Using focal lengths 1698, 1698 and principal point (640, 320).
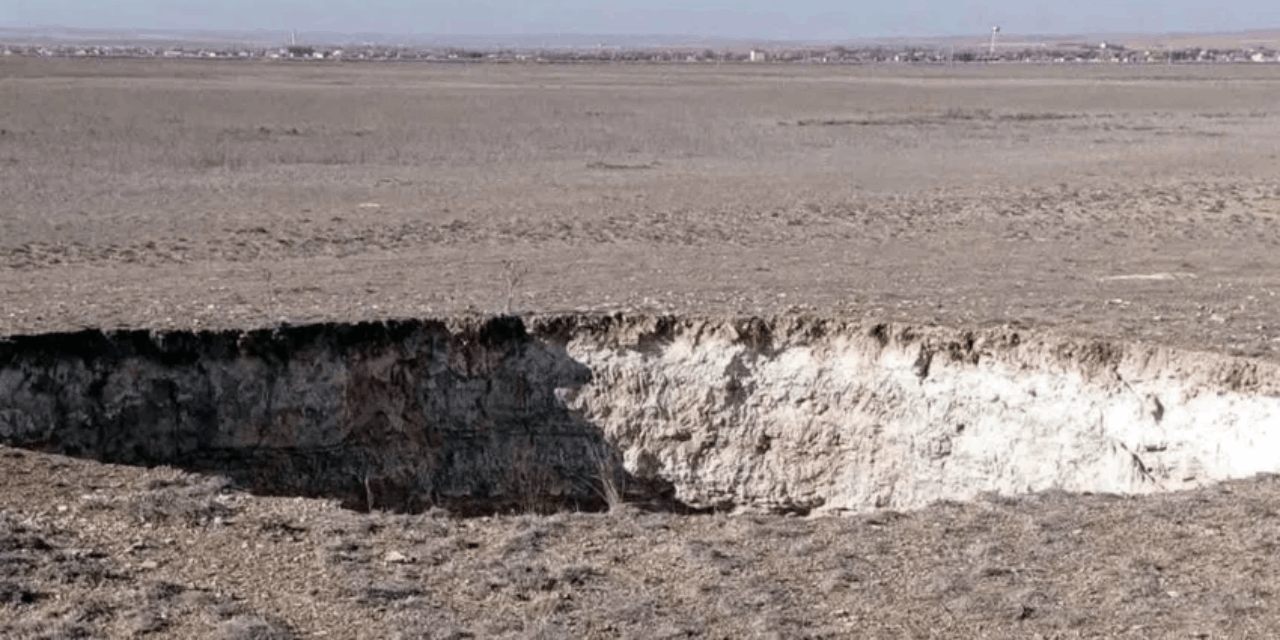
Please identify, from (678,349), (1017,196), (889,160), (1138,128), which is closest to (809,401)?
(678,349)

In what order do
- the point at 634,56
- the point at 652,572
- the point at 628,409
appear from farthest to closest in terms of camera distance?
the point at 634,56 < the point at 628,409 < the point at 652,572

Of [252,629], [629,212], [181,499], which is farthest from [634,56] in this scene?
[252,629]

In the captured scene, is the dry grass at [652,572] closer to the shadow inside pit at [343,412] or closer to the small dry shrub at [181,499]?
the small dry shrub at [181,499]

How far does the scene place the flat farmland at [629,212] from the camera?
13.2 m

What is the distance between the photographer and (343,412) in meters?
11.7

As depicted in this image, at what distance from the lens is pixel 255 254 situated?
55.0ft

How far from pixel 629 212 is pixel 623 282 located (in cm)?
621

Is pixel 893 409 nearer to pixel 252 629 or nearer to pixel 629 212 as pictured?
pixel 252 629

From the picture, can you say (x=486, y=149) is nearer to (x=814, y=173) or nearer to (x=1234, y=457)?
(x=814, y=173)

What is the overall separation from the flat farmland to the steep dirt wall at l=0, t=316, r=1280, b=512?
47 cm

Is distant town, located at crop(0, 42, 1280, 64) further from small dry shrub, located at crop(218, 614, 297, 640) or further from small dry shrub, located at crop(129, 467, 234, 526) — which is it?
small dry shrub, located at crop(218, 614, 297, 640)

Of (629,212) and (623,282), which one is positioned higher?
(623,282)

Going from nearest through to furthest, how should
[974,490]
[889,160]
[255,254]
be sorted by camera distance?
1. [974,490]
2. [255,254]
3. [889,160]

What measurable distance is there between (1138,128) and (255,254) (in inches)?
1033
